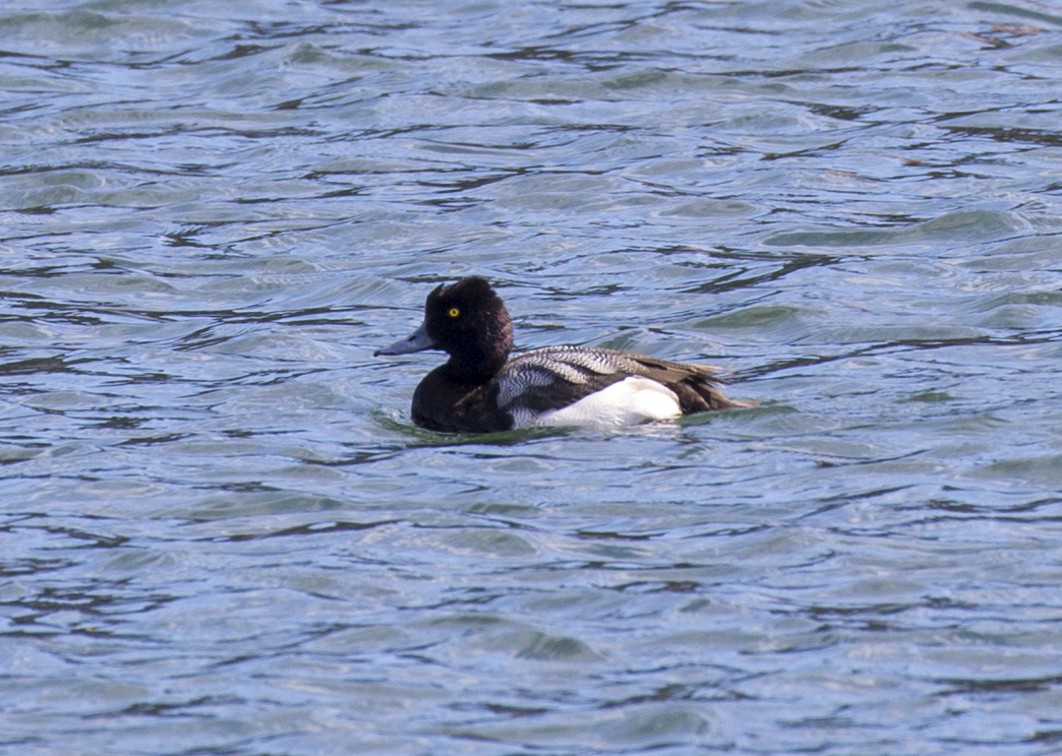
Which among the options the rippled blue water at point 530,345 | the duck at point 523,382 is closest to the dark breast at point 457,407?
the duck at point 523,382

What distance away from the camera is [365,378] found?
39.0ft

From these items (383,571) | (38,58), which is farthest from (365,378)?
(38,58)

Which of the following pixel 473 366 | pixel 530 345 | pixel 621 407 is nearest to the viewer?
pixel 621 407

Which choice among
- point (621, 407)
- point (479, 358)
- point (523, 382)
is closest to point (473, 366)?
point (479, 358)

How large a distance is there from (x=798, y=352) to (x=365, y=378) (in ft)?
7.67

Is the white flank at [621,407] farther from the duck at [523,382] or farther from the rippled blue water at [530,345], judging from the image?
the rippled blue water at [530,345]

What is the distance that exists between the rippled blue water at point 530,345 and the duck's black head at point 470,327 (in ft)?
1.64

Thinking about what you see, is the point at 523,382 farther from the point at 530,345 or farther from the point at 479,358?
the point at 530,345

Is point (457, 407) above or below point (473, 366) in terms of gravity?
below

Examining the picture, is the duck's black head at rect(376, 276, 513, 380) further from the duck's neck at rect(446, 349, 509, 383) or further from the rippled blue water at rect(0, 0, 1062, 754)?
the rippled blue water at rect(0, 0, 1062, 754)

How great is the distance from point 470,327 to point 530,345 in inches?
62.7

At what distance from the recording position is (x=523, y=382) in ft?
35.0

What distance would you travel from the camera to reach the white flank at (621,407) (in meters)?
10.5

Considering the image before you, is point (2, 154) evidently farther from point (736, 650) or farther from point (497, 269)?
point (736, 650)
